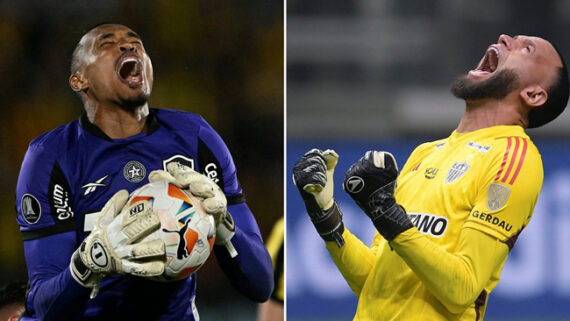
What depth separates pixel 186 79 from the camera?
2736 mm

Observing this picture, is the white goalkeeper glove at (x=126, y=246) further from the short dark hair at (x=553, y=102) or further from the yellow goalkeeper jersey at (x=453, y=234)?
the short dark hair at (x=553, y=102)

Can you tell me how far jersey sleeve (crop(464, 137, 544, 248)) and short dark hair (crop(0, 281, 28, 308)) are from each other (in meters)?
1.39

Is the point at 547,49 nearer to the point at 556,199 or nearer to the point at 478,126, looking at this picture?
the point at 478,126

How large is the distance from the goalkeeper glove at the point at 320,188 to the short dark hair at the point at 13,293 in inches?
37.4

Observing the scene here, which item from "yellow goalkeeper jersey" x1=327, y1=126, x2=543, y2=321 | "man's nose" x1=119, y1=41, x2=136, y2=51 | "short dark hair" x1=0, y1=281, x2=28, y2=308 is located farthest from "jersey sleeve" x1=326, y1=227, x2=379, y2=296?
"short dark hair" x1=0, y1=281, x2=28, y2=308

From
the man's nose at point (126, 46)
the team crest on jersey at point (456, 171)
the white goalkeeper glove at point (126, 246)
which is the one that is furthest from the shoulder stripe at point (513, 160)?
the man's nose at point (126, 46)

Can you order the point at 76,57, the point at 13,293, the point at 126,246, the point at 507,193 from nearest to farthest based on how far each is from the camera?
1. the point at 126,246
2. the point at 507,193
3. the point at 76,57
4. the point at 13,293

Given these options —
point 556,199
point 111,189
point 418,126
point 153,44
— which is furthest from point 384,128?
point 111,189

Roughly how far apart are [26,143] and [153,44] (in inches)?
19.7

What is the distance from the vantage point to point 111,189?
239cm

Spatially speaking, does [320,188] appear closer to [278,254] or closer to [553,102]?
[278,254]

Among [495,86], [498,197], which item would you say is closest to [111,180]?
[498,197]

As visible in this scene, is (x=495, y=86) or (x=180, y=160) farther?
(x=495, y=86)

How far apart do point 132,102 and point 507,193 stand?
43.7 inches
